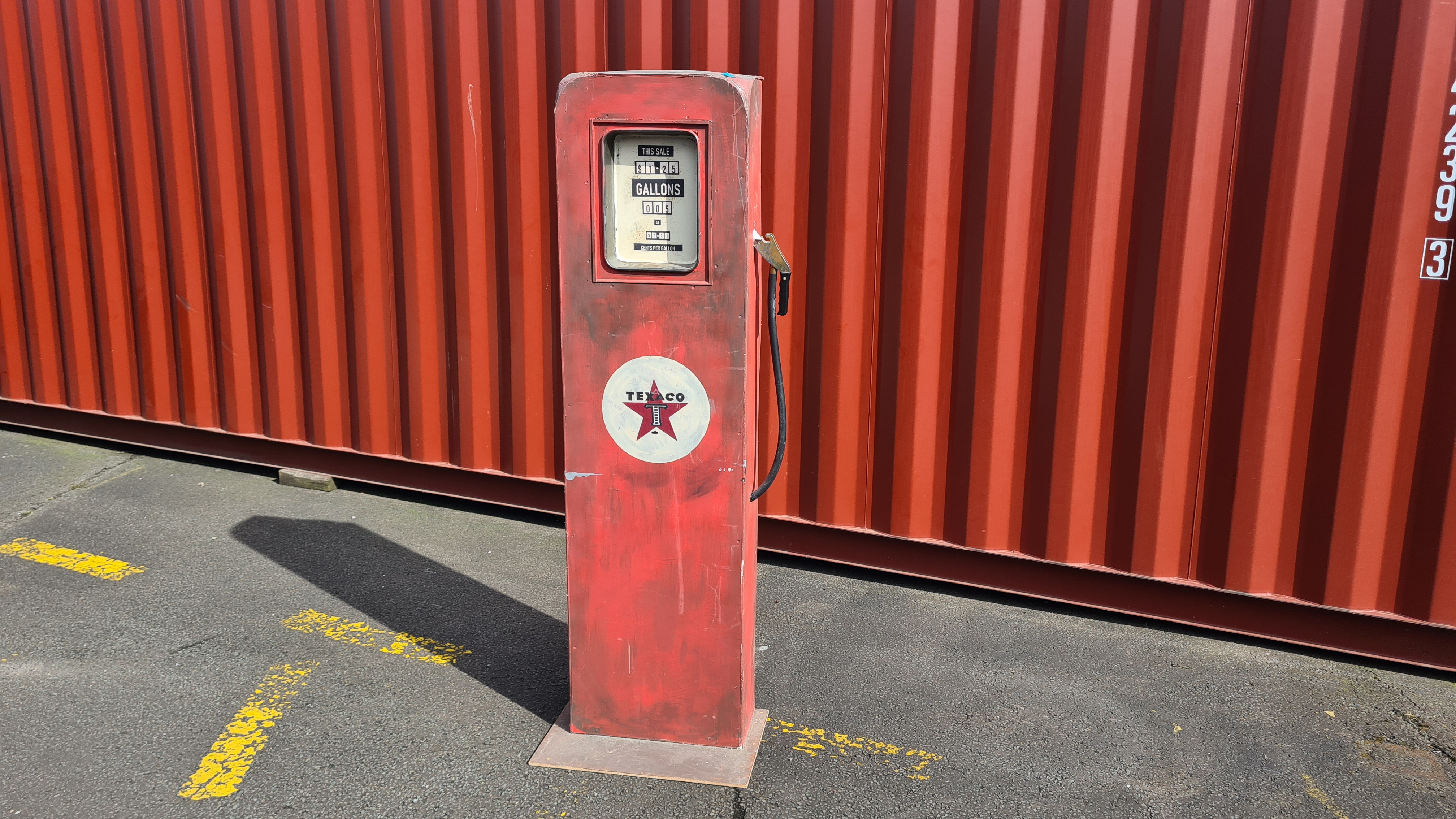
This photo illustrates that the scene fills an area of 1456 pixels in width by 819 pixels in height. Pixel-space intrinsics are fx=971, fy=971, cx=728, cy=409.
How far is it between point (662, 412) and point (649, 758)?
111cm

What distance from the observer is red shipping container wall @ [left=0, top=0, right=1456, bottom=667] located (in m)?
3.68

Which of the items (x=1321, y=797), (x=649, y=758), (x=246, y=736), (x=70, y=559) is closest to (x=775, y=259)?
(x=649, y=758)

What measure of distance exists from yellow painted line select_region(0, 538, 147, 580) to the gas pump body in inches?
100

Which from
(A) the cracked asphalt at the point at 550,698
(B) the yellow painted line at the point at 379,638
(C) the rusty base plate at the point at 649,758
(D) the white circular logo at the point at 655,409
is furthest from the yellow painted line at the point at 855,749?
(B) the yellow painted line at the point at 379,638

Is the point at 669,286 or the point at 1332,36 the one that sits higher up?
the point at 1332,36

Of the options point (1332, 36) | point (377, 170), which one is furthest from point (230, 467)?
point (1332, 36)

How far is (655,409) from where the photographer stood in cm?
295

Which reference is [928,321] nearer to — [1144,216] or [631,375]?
[1144,216]

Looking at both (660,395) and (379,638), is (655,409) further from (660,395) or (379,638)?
(379,638)

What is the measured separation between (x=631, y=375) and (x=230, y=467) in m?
4.15

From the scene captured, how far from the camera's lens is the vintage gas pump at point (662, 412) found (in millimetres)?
2760

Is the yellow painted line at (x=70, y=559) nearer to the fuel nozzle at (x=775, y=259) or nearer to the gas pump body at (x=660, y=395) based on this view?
the gas pump body at (x=660, y=395)

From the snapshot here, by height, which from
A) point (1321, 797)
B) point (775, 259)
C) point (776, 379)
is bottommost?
point (1321, 797)

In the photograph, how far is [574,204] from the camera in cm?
285
